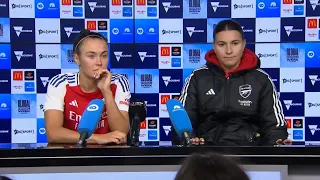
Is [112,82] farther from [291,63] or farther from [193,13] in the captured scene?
[291,63]

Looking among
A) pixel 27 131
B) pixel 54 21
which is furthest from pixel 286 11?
pixel 27 131

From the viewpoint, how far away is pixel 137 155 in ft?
6.59

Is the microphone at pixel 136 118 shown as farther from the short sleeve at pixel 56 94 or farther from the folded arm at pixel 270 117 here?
the folded arm at pixel 270 117

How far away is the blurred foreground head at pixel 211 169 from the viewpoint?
0.93m

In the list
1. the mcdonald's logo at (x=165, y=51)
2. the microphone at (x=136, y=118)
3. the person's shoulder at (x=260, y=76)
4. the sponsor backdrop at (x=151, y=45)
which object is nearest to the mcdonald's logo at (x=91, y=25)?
the sponsor backdrop at (x=151, y=45)

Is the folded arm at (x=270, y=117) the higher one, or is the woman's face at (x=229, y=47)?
the woman's face at (x=229, y=47)

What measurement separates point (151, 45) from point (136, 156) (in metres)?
2.24

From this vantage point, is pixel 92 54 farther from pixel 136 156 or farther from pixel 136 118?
pixel 136 156

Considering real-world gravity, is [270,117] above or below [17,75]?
below

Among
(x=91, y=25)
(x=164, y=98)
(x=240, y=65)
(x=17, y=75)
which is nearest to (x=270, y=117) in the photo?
(x=240, y=65)

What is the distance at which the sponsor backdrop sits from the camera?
412 centimetres

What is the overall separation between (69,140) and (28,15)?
187 centimetres

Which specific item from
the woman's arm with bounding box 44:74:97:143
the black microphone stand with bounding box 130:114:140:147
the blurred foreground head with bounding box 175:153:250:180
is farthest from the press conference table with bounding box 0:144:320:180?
the blurred foreground head with bounding box 175:153:250:180

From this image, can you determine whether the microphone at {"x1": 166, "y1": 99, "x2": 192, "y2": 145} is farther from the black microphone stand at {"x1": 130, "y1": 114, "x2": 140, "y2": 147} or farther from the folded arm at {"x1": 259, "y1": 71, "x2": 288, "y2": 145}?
the folded arm at {"x1": 259, "y1": 71, "x2": 288, "y2": 145}
